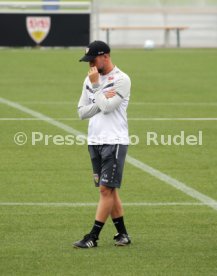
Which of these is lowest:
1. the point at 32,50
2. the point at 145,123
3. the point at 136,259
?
the point at 136,259

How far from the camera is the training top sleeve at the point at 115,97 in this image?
966 centimetres

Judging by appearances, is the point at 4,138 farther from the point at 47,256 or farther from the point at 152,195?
the point at 47,256

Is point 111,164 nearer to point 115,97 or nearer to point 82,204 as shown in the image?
point 115,97

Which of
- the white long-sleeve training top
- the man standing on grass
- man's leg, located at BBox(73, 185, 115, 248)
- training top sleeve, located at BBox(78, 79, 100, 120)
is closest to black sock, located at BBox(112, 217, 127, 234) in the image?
the man standing on grass

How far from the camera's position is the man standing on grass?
9.70 meters

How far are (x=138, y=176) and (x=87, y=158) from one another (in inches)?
65.9

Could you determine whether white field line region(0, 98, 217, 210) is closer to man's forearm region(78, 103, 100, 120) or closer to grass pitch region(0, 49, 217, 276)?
grass pitch region(0, 49, 217, 276)

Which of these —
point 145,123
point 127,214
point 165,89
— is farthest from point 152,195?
point 165,89

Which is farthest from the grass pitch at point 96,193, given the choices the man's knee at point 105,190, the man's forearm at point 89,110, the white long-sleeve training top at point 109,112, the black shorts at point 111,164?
the man's forearm at point 89,110

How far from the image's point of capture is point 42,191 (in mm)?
12648

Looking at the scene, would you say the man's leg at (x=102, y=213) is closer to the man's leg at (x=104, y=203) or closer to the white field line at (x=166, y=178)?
the man's leg at (x=104, y=203)

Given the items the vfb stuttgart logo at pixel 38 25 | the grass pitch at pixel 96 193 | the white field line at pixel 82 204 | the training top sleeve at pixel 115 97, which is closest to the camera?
the grass pitch at pixel 96 193

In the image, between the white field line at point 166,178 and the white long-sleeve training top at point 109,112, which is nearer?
the white long-sleeve training top at point 109,112

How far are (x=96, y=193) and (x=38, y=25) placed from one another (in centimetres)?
3028
